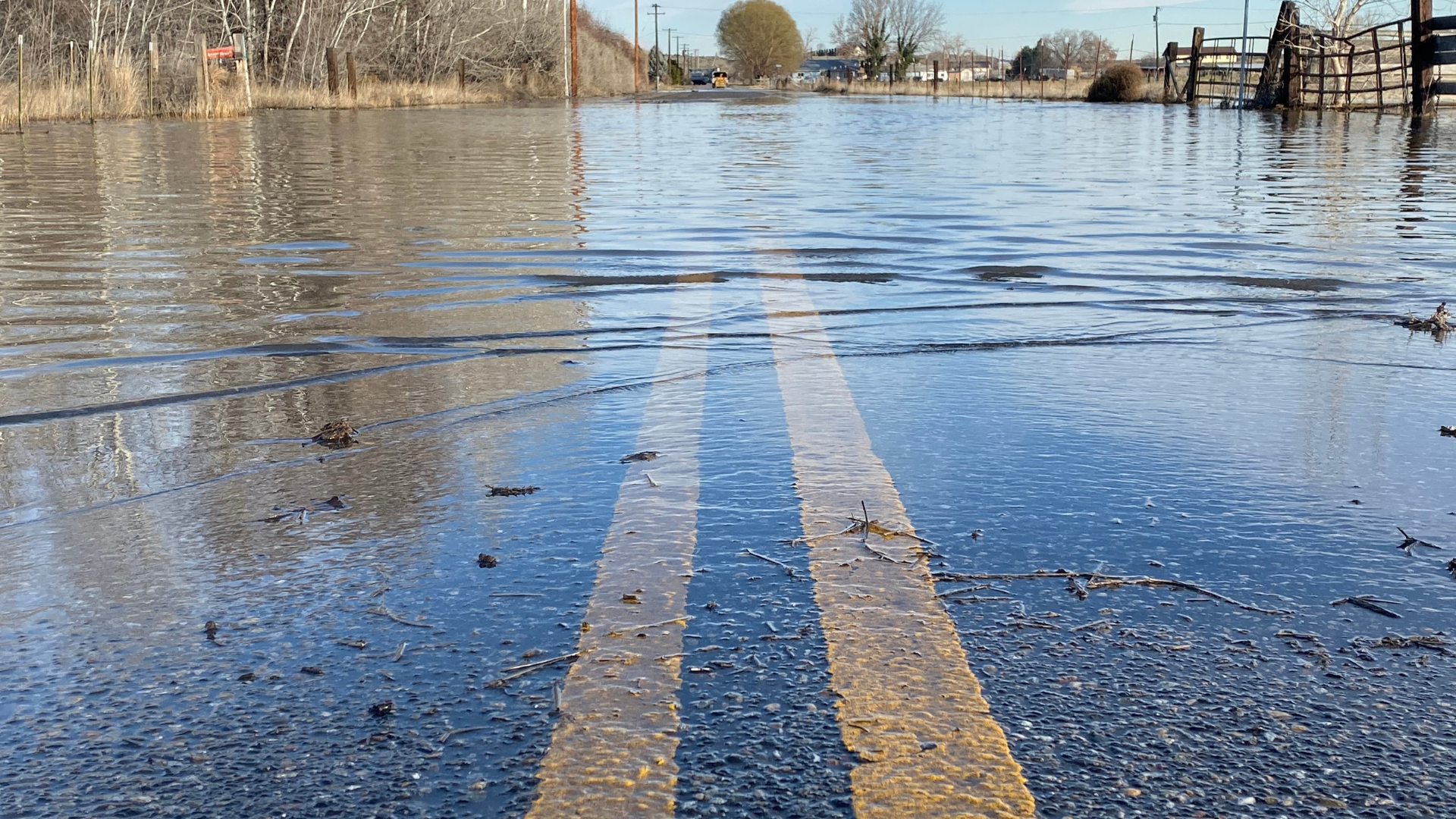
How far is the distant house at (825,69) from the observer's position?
115 metres

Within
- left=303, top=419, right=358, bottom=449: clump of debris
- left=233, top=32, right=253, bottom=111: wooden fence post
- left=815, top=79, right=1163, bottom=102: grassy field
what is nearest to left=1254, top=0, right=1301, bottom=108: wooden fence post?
left=815, top=79, right=1163, bottom=102: grassy field

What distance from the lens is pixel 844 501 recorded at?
269cm

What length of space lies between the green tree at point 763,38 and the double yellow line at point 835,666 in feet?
494

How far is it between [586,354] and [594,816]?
2849 millimetres

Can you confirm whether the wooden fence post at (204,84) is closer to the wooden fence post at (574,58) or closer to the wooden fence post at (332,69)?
the wooden fence post at (332,69)

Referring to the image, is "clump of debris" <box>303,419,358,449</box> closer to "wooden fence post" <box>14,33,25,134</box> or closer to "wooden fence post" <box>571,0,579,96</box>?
"wooden fence post" <box>14,33,25,134</box>

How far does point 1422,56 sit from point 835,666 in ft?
84.7

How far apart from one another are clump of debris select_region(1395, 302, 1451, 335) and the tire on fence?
43324 millimetres

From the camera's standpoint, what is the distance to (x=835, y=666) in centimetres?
190

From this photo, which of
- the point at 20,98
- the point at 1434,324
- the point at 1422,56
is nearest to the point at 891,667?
the point at 1434,324

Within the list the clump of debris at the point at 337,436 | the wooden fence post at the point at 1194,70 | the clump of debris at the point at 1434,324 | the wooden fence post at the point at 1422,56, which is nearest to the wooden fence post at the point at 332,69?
the wooden fence post at the point at 1194,70

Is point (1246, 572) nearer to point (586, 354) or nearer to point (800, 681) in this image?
point (800, 681)

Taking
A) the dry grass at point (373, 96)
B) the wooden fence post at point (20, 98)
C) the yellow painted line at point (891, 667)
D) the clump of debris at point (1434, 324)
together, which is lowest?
the yellow painted line at point (891, 667)

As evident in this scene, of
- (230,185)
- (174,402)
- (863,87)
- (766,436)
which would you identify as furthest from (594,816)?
(863,87)
